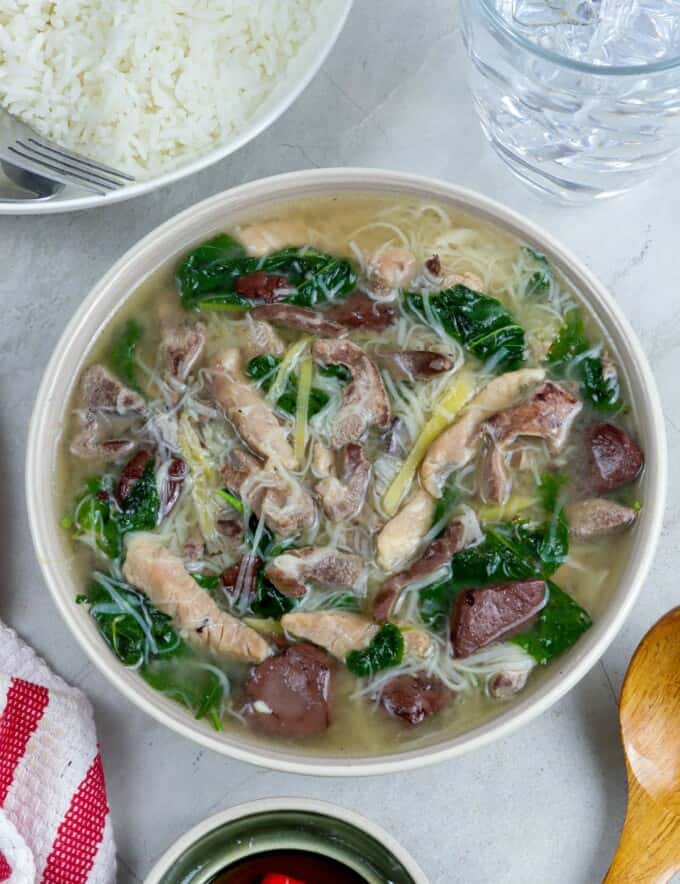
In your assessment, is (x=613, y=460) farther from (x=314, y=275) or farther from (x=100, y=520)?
(x=100, y=520)

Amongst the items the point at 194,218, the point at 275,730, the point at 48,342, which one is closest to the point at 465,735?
the point at 275,730

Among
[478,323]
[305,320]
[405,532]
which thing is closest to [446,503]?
[405,532]

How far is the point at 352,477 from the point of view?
2850 millimetres

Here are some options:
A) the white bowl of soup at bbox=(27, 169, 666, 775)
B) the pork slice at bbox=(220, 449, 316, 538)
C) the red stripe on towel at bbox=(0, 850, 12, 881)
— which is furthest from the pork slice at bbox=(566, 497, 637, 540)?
the red stripe on towel at bbox=(0, 850, 12, 881)

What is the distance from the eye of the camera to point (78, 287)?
3.44 m

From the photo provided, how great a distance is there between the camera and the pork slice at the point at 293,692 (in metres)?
2.78

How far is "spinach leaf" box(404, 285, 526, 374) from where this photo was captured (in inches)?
115

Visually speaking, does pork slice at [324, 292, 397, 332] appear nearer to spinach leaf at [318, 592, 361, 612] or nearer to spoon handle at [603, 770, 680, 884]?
spinach leaf at [318, 592, 361, 612]

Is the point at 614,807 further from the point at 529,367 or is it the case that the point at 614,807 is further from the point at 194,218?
the point at 194,218

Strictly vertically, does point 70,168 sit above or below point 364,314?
below

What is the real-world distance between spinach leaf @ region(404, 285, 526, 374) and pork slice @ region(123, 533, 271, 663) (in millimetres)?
860

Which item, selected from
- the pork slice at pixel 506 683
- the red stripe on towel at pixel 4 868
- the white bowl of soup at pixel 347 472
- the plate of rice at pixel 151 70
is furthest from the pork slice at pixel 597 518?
the red stripe on towel at pixel 4 868

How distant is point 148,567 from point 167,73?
1.36 m

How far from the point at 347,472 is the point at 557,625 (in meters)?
0.61
